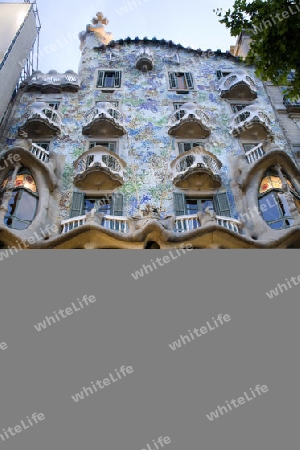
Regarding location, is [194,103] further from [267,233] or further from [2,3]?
[2,3]

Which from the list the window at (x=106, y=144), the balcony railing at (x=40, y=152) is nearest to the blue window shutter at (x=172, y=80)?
the window at (x=106, y=144)

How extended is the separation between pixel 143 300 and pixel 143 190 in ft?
21.2

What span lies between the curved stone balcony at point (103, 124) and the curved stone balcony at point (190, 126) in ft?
6.67

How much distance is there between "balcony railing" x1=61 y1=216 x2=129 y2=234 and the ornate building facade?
0.06m

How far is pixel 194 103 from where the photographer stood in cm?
1842

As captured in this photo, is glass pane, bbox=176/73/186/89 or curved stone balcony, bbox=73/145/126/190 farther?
glass pane, bbox=176/73/186/89

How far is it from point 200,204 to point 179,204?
75cm

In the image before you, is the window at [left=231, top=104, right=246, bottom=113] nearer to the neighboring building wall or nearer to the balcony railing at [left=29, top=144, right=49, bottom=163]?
the balcony railing at [left=29, top=144, right=49, bottom=163]

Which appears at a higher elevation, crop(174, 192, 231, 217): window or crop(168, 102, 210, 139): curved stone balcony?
crop(168, 102, 210, 139): curved stone balcony

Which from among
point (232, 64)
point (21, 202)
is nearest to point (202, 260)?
point (21, 202)

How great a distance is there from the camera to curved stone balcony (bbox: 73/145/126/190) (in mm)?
14797

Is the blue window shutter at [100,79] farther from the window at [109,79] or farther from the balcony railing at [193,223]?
the balcony railing at [193,223]

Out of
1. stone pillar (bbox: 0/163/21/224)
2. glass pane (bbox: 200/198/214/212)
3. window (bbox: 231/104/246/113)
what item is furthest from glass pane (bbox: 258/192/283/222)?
stone pillar (bbox: 0/163/21/224)

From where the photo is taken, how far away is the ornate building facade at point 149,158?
12289 mm
